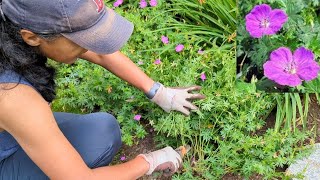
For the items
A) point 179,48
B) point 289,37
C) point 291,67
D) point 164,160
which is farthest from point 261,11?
point 164,160

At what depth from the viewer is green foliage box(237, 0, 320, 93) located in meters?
2.37

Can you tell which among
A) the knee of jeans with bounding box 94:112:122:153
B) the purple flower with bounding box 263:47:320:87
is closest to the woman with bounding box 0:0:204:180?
the knee of jeans with bounding box 94:112:122:153

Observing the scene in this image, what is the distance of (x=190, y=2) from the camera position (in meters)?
2.89

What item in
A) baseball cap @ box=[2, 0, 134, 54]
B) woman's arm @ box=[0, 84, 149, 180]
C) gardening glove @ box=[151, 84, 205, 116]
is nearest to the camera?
baseball cap @ box=[2, 0, 134, 54]

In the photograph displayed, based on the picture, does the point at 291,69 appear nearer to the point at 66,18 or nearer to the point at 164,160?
the point at 164,160

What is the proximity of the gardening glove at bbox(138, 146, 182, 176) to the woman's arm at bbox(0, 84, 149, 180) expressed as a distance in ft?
1.21

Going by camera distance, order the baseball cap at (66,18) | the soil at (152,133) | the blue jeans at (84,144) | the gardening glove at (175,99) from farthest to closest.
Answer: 1. the soil at (152,133)
2. the gardening glove at (175,99)
3. the blue jeans at (84,144)
4. the baseball cap at (66,18)

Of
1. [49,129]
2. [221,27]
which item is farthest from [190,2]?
[49,129]

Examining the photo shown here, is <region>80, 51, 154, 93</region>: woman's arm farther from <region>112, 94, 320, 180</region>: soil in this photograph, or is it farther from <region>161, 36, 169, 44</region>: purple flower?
<region>161, 36, 169, 44</region>: purple flower

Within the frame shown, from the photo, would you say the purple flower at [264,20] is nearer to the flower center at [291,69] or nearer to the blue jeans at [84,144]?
the flower center at [291,69]

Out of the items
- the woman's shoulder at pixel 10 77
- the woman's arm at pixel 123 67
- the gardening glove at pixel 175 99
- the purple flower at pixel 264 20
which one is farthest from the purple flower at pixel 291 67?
the woman's shoulder at pixel 10 77

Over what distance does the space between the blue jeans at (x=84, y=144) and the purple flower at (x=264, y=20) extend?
2.60ft

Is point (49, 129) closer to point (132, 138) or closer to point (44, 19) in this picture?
point (44, 19)

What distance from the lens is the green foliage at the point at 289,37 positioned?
237 centimetres
